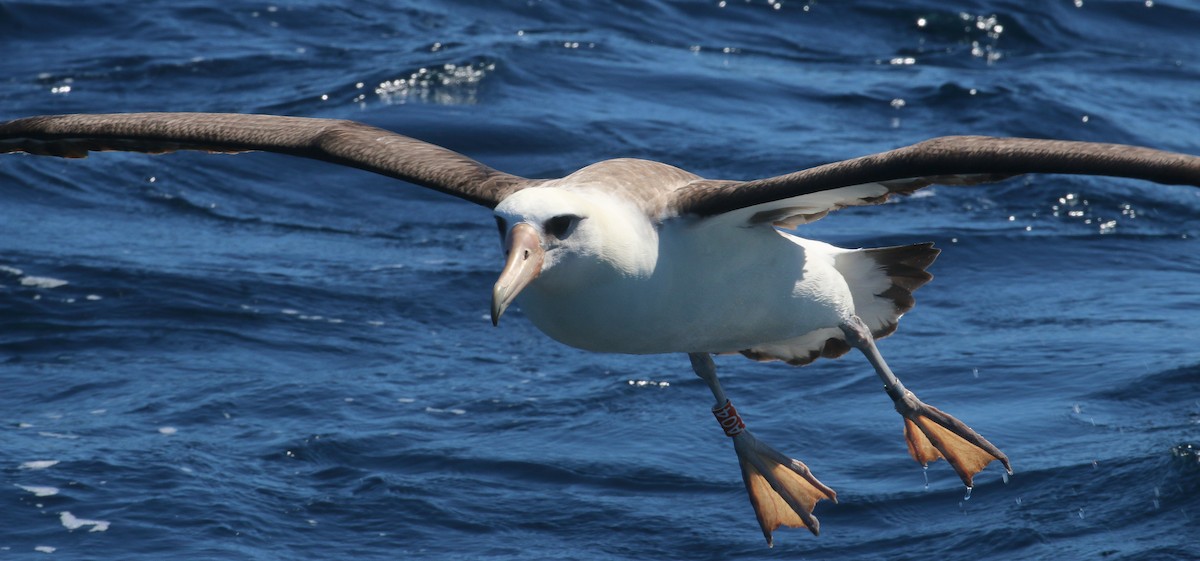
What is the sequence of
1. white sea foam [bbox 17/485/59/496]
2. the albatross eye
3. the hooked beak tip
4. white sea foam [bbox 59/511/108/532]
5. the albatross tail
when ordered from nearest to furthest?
the hooked beak tip < the albatross eye < the albatross tail < white sea foam [bbox 59/511/108/532] < white sea foam [bbox 17/485/59/496]

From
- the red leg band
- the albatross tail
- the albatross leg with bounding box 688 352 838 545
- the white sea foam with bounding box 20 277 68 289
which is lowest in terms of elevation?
the white sea foam with bounding box 20 277 68 289

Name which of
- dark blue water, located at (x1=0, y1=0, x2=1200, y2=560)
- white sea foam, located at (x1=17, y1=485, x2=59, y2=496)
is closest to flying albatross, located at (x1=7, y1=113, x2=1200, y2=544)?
dark blue water, located at (x1=0, y1=0, x2=1200, y2=560)

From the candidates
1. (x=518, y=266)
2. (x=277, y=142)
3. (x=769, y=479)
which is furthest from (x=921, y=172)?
(x=277, y=142)

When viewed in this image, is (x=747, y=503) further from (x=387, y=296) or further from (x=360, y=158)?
(x=387, y=296)

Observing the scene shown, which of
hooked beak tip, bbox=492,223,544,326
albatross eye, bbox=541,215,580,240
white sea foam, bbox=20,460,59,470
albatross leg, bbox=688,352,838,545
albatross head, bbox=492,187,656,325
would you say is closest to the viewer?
hooked beak tip, bbox=492,223,544,326

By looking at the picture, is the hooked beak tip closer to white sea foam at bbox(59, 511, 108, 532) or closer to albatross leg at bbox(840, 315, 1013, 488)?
albatross leg at bbox(840, 315, 1013, 488)

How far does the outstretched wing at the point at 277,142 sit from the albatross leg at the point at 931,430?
226cm

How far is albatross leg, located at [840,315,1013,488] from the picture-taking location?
8.98 m

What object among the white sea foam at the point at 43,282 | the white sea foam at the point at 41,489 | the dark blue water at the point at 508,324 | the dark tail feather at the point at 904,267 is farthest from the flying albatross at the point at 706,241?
the white sea foam at the point at 43,282

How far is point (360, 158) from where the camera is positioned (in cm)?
845

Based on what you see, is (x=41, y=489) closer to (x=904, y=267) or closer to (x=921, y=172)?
(x=904, y=267)

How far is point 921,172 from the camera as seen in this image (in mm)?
6961

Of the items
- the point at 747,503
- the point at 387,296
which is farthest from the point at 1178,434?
the point at 387,296

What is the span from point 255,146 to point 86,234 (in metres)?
7.46
